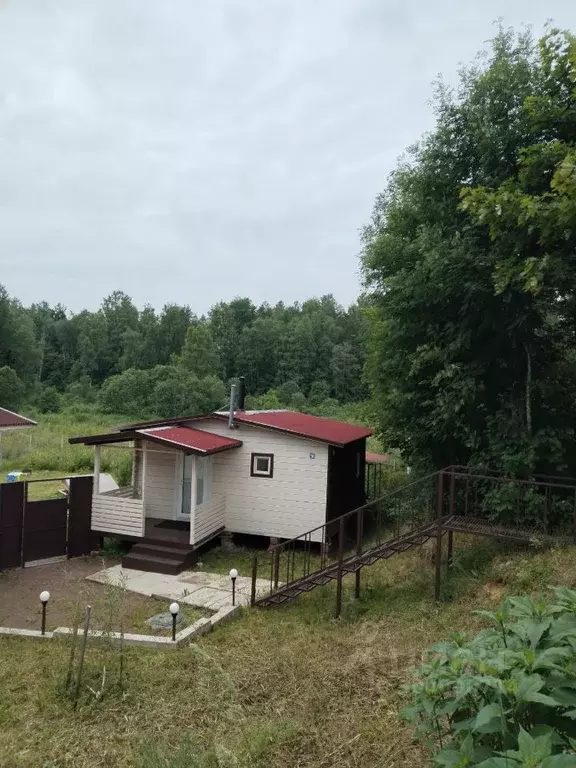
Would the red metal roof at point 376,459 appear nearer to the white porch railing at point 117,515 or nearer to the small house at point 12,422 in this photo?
the white porch railing at point 117,515

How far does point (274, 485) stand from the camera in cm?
1179

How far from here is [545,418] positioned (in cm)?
983

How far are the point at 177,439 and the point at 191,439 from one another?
1.10 ft

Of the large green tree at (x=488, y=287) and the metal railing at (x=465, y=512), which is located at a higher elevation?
the large green tree at (x=488, y=287)

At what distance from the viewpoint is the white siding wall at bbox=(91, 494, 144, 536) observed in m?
10.9

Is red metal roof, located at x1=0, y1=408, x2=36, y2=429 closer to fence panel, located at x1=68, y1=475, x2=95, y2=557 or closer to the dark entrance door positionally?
fence panel, located at x1=68, y1=475, x2=95, y2=557

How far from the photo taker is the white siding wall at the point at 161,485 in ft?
40.0

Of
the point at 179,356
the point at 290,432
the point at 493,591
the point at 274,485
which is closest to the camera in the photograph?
the point at 493,591

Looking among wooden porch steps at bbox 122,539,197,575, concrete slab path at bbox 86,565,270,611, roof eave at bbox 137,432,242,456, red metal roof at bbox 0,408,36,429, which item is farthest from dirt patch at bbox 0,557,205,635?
red metal roof at bbox 0,408,36,429

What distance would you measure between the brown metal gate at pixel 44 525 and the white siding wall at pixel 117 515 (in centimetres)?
16

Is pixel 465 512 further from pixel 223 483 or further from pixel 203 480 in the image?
pixel 203 480

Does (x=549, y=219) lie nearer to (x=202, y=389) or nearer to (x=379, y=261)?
(x=379, y=261)

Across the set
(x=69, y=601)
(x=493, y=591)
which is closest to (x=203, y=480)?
(x=69, y=601)

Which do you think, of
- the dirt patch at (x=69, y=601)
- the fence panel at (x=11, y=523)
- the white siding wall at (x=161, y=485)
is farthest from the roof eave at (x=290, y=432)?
the fence panel at (x=11, y=523)
